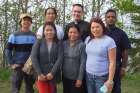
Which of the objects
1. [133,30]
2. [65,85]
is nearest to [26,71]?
[65,85]

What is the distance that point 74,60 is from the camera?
5.56 meters

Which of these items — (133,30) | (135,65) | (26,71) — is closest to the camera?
(26,71)

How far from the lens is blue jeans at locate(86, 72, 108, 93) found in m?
5.30

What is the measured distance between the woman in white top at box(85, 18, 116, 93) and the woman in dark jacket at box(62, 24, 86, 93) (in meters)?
Result: 0.17

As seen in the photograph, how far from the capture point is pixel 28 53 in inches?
258

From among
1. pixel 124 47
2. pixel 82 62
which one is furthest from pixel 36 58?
pixel 124 47

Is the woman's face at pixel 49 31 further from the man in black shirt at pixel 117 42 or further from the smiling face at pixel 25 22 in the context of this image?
the smiling face at pixel 25 22

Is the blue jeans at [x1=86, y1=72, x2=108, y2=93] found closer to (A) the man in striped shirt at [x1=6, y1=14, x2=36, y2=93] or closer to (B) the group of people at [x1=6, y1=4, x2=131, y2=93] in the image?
(B) the group of people at [x1=6, y1=4, x2=131, y2=93]

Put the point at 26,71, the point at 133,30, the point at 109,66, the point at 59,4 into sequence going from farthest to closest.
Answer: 1. the point at 133,30
2. the point at 59,4
3. the point at 26,71
4. the point at 109,66

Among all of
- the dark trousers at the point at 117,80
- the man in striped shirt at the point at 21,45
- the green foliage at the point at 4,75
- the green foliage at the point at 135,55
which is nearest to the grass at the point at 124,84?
the green foliage at the point at 4,75

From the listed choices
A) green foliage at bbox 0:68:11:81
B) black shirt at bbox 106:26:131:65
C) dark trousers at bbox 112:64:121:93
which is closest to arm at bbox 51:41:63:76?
black shirt at bbox 106:26:131:65

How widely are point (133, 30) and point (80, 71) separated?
19.7 metres

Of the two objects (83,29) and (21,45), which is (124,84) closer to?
(21,45)

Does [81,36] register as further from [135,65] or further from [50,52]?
[135,65]
